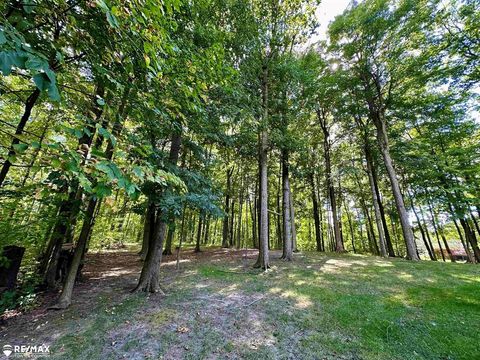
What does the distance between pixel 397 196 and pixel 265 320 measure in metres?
9.71

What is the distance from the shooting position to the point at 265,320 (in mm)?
4051

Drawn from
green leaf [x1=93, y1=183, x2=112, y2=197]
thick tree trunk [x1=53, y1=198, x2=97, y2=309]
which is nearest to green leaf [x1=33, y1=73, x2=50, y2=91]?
green leaf [x1=93, y1=183, x2=112, y2=197]

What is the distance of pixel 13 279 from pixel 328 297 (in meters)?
7.35

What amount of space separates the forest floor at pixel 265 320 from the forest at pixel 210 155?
38 millimetres

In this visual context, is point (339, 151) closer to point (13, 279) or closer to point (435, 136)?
point (435, 136)

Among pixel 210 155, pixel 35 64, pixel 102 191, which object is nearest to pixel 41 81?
pixel 35 64

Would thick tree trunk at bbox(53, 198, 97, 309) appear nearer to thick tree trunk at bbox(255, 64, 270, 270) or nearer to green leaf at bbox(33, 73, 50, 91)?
green leaf at bbox(33, 73, 50, 91)

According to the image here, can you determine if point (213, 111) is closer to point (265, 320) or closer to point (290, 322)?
point (265, 320)

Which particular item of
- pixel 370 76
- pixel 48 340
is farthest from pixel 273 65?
pixel 48 340

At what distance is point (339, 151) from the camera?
46.4ft

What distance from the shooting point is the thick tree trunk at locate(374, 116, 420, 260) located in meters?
9.67

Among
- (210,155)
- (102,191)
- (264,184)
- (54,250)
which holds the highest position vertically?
(210,155)

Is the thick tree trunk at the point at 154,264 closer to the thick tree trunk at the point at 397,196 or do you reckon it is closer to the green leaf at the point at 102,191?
the green leaf at the point at 102,191

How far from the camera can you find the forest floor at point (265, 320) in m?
3.15
